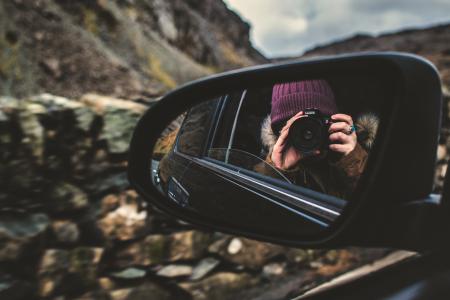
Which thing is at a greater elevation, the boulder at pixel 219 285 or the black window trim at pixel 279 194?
the black window trim at pixel 279 194

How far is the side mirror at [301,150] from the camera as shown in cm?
70

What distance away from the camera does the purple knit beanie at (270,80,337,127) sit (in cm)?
98

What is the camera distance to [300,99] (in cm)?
104

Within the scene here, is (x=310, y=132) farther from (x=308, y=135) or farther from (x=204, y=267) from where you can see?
(x=204, y=267)

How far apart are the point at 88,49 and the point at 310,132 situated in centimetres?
1516

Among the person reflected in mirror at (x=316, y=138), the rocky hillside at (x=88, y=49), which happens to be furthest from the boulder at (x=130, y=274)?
the person reflected in mirror at (x=316, y=138)

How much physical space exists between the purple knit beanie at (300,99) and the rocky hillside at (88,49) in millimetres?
2512

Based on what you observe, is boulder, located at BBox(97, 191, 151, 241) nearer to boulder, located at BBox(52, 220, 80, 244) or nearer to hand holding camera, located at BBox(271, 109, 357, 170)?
boulder, located at BBox(52, 220, 80, 244)

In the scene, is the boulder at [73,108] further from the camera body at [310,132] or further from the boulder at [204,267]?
the camera body at [310,132]

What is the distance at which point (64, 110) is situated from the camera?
2.65 meters

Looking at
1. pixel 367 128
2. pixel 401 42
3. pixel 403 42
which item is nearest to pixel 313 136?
pixel 367 128

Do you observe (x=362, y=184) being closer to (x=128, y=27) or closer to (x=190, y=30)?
(x=128, y=27)

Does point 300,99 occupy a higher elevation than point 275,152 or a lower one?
higher

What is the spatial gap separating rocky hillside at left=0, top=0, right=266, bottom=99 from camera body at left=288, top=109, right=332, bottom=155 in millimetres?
2682
